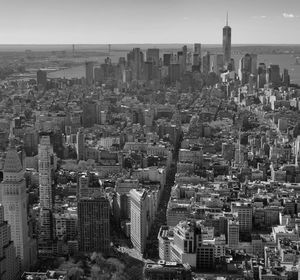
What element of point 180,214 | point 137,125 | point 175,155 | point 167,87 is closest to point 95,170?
point 175,155

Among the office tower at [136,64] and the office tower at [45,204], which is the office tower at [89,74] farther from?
the office tower at [45,204]

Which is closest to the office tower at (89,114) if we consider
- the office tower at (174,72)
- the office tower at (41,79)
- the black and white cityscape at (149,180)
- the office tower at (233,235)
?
the black and white cityscape at (149,180)

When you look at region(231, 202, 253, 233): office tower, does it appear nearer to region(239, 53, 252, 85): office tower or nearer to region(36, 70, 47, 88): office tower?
region(36, 70, 47, 88): office tower

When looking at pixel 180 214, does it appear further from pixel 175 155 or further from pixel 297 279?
pixel 175 155

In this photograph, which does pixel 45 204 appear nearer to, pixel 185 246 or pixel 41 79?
pixel 185 246

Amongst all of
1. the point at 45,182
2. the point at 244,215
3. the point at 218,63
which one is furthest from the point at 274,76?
the point at 45,182
